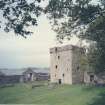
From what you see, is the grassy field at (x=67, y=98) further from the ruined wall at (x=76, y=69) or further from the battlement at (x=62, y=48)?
the battlement at (x=62, y=48)

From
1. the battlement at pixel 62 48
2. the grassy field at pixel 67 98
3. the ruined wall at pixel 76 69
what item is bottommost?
the grassy field at pixel 67 98

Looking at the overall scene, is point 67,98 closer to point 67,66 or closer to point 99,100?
point 99,100

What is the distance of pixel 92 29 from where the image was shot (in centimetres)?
3928

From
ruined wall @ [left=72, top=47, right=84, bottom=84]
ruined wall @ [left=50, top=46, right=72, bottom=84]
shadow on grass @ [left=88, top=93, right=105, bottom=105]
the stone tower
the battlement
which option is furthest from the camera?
the battlement

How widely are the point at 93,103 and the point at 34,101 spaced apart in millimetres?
10725

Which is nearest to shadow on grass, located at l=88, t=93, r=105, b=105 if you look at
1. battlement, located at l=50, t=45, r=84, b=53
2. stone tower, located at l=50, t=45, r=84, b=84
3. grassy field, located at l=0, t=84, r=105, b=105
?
grassy field, located at l=0, t=84, r=105, b=105

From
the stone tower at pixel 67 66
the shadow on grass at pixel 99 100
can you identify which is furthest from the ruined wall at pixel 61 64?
the shadow on grass at pixel 99 100

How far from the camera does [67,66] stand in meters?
84.8

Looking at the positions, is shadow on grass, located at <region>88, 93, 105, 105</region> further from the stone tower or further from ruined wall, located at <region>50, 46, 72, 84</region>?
ruined wall, located at <region>50, 46, 72, 84</region>

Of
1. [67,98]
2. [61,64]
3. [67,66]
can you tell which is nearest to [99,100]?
[67,98]

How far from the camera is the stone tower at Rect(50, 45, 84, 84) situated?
83.2m

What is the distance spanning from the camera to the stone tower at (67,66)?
8325 cm

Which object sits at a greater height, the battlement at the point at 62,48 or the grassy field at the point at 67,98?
the battlement at the point at 62,48

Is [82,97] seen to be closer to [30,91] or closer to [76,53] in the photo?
[30,91]
